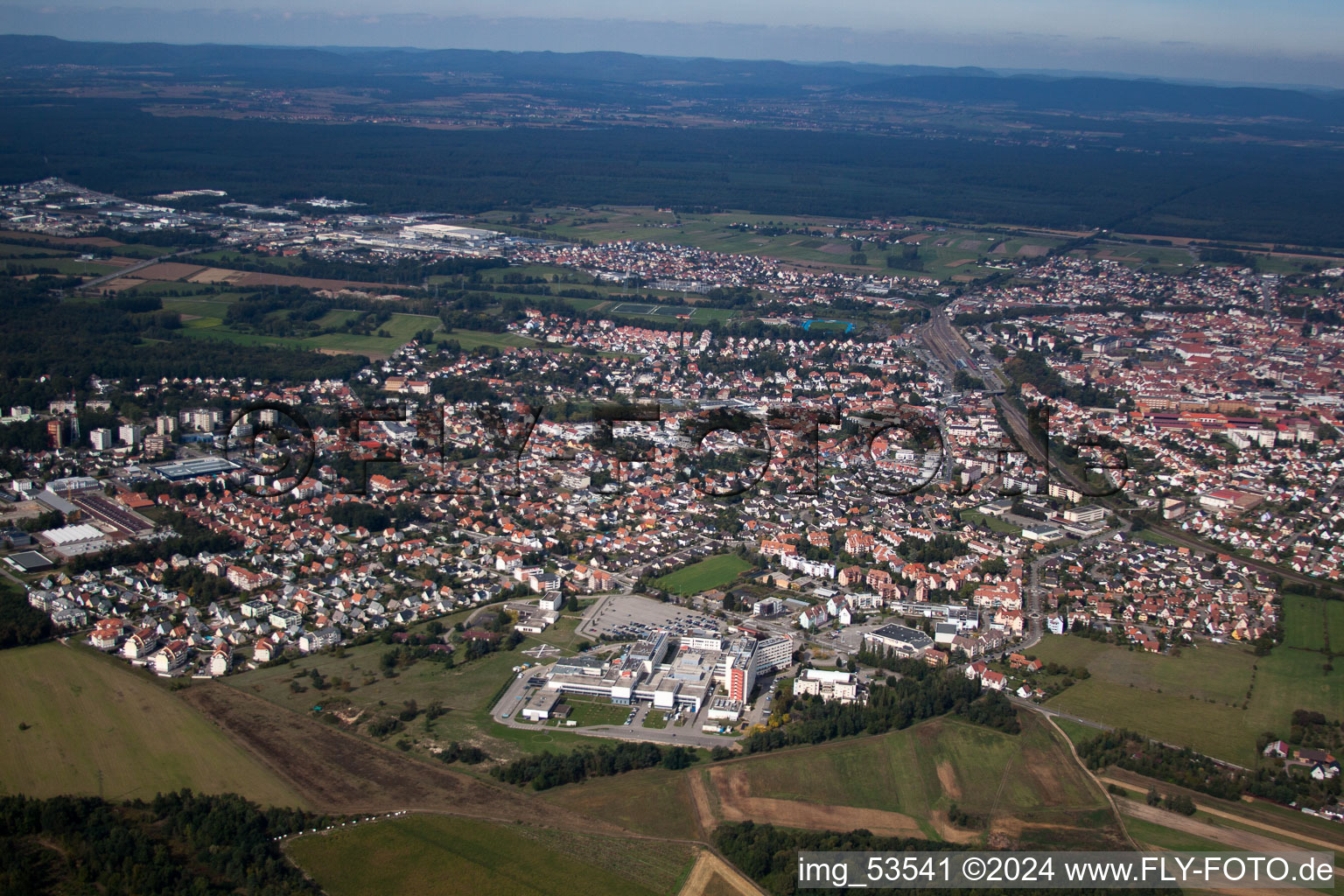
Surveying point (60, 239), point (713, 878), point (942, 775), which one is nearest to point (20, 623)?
point (713, 878)

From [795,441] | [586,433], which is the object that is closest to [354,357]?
[586,433]

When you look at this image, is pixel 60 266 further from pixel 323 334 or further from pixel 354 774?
pixel 354 774

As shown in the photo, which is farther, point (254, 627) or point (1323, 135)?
point (1323, 135)

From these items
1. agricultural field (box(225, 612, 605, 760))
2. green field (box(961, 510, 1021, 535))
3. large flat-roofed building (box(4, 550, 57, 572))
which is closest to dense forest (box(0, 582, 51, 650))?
large flat-roofed building (box(4, 550, 57, 572))

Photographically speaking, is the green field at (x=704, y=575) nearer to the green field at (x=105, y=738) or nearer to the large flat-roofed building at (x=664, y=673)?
the large flat-roofed building at (x=664, y=673)

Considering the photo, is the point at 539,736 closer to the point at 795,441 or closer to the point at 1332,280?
the point at 795,441

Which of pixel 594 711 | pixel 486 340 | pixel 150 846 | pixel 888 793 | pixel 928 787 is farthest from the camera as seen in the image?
pixel 486 340
